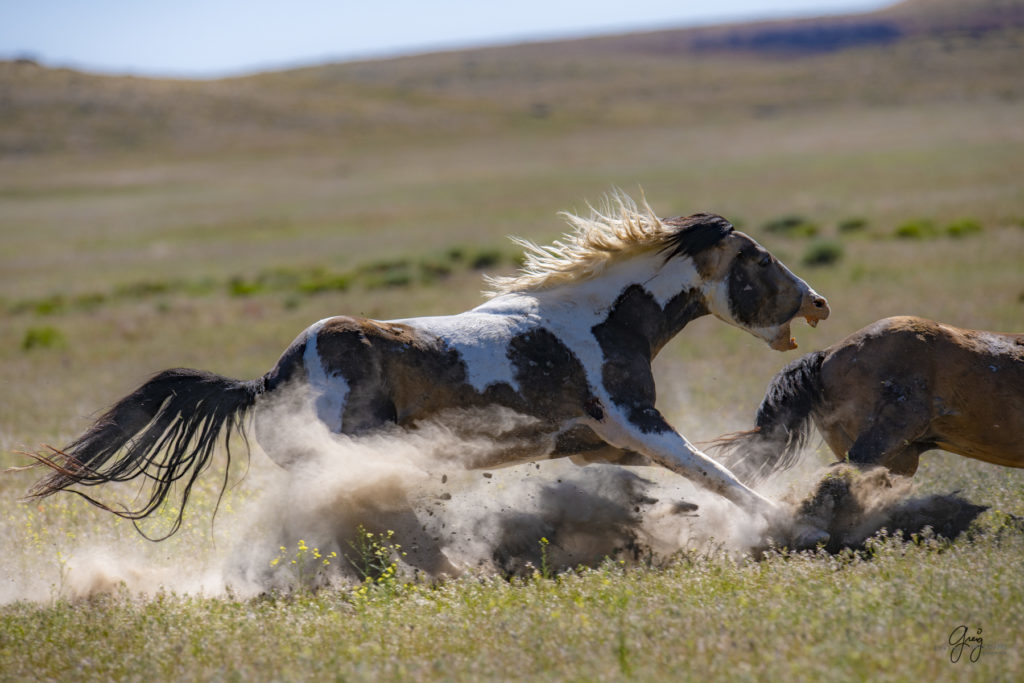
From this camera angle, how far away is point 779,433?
6688mm

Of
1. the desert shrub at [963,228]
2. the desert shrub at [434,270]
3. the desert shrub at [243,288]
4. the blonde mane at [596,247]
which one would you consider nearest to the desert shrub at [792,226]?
the desert shrub at [963,228]

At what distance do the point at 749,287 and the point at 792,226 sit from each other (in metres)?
20.5

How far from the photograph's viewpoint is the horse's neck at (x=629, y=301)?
6191 millimetres

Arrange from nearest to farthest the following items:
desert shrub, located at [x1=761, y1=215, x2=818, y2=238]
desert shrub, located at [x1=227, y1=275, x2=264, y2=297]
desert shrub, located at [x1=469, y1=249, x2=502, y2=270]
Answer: desert shrub, located at [x1=227, y1=275, x2=264, y2=297]
desert shrub, located at [x1=469, y1=249, x2=502, y2=270]
desert shrub, located at [x1=761, y1=215, x2=818, y2=238]

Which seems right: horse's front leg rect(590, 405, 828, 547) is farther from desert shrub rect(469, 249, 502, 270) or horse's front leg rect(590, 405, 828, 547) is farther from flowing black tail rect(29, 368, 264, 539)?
desert shrub rect(469, 249, 502, 270)

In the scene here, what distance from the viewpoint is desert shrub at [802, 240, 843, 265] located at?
66.2ft

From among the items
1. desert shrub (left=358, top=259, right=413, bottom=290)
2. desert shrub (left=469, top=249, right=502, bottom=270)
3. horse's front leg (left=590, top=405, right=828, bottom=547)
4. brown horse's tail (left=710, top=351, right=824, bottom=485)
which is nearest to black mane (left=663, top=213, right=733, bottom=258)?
brown horse's tail (left=710, top=351, right=824, bottom=485)

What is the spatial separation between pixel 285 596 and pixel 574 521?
1740mm

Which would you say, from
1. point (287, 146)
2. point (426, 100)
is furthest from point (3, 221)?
point (426, 100)

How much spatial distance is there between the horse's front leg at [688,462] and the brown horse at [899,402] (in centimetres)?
80

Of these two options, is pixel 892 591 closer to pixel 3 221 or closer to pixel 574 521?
pixel 574 521

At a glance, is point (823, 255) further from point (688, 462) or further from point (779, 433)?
point (688, 462)

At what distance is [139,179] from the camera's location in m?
62.3

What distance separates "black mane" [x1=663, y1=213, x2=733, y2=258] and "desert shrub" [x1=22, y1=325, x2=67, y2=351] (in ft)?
44.3
